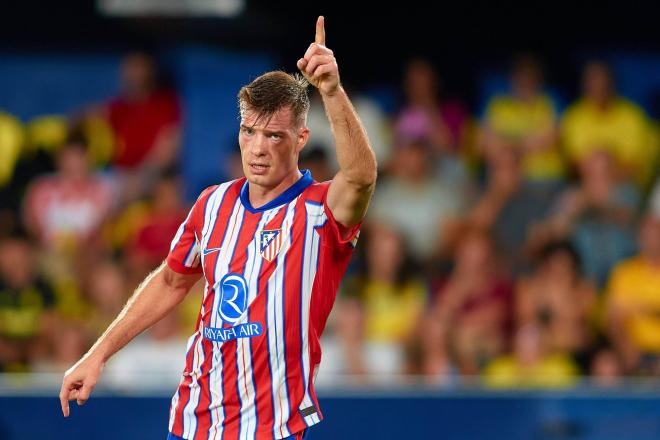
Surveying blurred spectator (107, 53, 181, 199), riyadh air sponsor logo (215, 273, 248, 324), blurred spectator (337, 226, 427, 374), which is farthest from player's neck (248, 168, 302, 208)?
blurred spectator (107, 53, 181, 199)

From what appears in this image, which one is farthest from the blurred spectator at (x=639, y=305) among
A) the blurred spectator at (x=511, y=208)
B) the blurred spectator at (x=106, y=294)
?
the blurred spectator at (x=106, y=294)

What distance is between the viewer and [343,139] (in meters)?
3.42

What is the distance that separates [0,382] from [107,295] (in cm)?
165

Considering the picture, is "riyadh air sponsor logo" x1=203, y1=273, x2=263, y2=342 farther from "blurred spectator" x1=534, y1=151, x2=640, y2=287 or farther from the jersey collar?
"blurred spectator" x1=534, y1=151, x2=640, y2=287

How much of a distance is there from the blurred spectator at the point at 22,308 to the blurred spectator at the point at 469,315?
2734 mm

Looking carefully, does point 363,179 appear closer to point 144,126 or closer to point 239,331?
point 239,331

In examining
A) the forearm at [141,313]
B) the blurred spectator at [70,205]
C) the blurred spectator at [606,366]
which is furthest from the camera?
the blurred spectator at [70,205]

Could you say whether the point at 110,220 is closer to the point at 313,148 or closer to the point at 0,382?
the point at 313,148

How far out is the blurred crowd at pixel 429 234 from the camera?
7.73 m

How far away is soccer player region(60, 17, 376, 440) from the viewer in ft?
11.9

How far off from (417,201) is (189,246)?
15.8 feet

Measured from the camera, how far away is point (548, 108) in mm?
9047

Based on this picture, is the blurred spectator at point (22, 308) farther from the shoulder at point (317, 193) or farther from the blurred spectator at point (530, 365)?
the shoulder at point (317, 193)

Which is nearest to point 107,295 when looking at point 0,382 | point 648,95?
point 0,382
